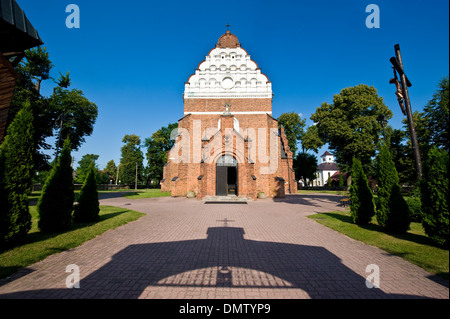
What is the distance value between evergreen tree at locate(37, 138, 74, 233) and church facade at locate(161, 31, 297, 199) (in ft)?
33.9

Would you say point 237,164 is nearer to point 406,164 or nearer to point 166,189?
point 166,189

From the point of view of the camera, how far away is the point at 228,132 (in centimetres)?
1823

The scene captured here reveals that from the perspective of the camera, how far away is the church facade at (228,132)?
18.0 meters

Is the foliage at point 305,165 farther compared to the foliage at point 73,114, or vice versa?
the foliage at point 305,165

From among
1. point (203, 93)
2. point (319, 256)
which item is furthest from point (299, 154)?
point (319, 256)

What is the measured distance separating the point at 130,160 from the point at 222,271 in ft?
179

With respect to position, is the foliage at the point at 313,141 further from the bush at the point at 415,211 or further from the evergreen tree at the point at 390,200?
the evergreen tree at the point at 390,200

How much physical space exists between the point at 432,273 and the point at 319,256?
6.93 feet

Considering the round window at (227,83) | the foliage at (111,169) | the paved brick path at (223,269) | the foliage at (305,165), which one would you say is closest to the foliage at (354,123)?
the foliage at (305,165)

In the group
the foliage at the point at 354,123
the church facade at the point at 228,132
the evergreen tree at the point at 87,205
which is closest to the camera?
the evergreen tree at the point at 87,205

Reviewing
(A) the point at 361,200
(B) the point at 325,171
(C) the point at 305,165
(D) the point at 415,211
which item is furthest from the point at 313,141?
(B) the point at 325,171

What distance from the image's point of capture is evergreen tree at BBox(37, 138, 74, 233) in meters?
7.21

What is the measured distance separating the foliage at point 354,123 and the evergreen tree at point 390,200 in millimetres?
24566
